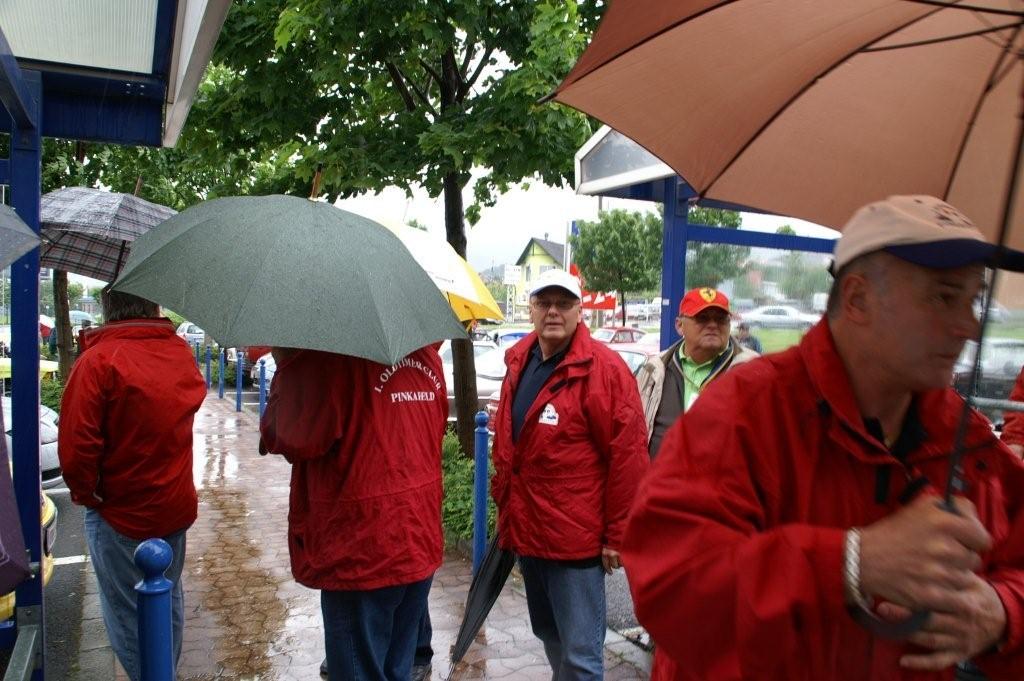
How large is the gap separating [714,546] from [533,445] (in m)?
2.33

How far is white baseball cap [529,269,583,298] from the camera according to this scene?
383cm

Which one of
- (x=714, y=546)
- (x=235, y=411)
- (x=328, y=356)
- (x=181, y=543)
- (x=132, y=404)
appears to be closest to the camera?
(x=714, y=546)

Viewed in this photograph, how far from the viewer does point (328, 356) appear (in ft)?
9.75

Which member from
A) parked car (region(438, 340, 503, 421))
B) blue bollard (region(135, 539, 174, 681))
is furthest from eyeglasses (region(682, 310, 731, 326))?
parked car (region(438, 340, 503, 421))

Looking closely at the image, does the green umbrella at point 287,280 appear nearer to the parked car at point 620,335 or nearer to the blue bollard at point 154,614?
the blue bollard at point 154,614

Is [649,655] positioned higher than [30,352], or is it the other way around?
[30,352]

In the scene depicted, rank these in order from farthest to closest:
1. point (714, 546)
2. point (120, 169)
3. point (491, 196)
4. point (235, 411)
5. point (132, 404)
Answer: point (235, 411)
point (120, 169)
point (491, 196)
point (132, 404)
point (714, 546)

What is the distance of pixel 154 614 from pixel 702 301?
3085 millimetres

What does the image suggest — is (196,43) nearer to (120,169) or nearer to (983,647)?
(983,647)

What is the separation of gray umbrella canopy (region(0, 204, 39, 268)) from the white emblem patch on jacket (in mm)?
2103

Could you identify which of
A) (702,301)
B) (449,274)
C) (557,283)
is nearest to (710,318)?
(702,301)

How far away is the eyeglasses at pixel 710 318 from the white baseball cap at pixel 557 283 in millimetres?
801

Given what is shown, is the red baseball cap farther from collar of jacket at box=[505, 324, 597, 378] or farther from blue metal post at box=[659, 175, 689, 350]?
collar of jacket at box=[505, 324, 597, 378]

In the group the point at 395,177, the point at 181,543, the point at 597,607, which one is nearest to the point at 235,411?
the point at 395,177
